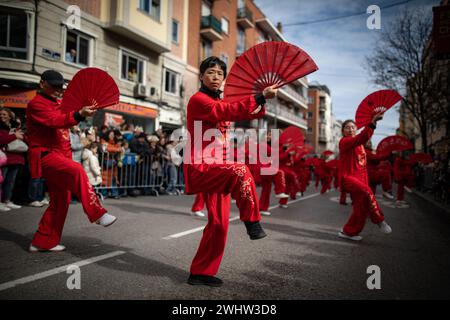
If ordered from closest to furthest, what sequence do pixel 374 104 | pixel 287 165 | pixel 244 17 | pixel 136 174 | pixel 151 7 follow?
pixel 374 104, pixel 287 165, pixel 136 174, pixel 151 7, pixel 244 17

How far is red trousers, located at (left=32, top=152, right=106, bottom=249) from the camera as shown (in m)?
3.81

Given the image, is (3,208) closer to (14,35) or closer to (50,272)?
(50,272)

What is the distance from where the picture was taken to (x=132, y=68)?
18531 millimetres

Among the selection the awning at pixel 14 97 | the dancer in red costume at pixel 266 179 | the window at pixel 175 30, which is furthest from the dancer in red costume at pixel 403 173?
the window at pixel 175 30

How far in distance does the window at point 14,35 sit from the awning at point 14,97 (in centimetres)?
138

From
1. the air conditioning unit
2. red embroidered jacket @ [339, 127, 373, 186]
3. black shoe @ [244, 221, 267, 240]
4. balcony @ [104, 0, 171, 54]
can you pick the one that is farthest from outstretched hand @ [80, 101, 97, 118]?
the air conditioning unit

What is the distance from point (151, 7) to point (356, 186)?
1705 centimetres

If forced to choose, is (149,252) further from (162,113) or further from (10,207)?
(162,113)

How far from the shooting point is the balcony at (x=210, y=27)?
80.9 ft

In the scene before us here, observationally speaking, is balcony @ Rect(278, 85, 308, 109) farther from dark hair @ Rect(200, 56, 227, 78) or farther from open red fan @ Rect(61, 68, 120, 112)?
dark hair @ Rect(200, 56, 227, 78)

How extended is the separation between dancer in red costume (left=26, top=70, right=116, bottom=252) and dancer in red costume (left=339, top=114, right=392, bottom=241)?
3.48 meters

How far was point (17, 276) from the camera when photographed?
314 cm

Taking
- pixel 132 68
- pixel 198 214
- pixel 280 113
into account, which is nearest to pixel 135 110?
pixel 132 68

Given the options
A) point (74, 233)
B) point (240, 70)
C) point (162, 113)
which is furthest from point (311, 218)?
point (162, 113)
